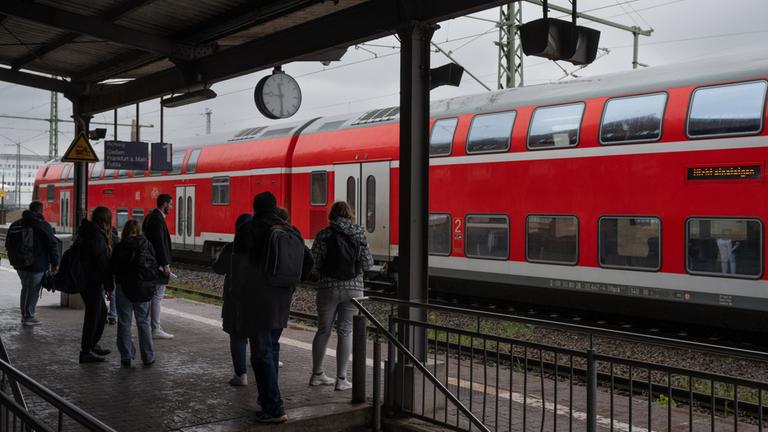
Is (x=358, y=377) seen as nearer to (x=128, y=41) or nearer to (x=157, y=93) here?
(x=128, y=41)

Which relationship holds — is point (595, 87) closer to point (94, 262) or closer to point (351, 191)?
point (351, 191)

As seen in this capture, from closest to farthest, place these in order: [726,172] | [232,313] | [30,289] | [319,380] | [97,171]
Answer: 1. [232,313]
2. [319,380]
3. [726,172]
4. [30,289]
5. [97,171]

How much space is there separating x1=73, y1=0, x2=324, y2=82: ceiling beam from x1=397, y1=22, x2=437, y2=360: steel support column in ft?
5.52

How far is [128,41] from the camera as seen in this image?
8.41 meters

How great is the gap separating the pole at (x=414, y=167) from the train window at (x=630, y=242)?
16.8 ft

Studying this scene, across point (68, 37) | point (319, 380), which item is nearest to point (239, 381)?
point (319, 380)

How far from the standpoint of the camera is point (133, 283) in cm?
714

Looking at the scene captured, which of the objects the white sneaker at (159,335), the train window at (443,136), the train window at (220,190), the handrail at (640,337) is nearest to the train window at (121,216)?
the train window at (220,190)

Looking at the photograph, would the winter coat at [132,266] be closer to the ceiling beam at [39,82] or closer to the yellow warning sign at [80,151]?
the yellow warning sign at [80,151]

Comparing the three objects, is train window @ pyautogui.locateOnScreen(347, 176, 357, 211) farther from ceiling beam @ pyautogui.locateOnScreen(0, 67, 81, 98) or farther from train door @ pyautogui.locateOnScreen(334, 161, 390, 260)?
ceiling beam @ pyautogui.locateOnScreen(0, 67, 81, 98)

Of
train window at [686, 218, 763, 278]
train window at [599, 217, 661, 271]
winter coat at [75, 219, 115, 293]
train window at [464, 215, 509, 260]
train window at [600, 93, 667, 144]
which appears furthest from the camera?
train window at [464, 215, 509, 260]

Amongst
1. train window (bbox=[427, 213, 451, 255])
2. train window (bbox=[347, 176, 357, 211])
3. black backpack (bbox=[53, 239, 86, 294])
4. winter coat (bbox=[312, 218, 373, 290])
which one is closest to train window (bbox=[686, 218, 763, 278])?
train window (bbox=[427, 213, 451, 255])

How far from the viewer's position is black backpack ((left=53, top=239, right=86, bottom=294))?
24.2 feet

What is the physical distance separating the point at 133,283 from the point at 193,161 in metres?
13.6
